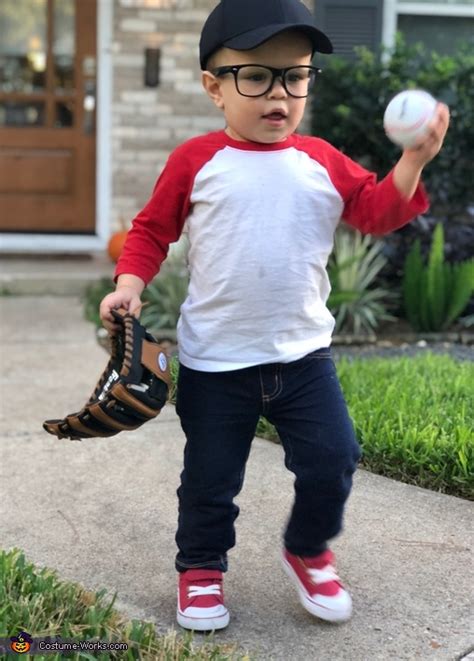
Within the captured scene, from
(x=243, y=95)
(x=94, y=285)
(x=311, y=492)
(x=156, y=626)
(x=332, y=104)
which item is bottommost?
(x=94, y=285)

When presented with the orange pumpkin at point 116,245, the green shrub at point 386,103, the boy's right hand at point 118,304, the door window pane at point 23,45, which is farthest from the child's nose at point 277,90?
the door window pane at point 23,45

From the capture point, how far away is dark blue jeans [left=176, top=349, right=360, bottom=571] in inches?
91.0

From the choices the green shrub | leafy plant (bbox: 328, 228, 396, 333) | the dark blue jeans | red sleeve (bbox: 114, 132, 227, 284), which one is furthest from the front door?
the dark blue jeans

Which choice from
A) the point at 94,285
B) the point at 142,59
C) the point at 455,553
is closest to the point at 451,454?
the point at 455,553

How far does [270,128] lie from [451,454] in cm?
146

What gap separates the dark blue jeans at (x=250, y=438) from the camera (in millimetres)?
2311

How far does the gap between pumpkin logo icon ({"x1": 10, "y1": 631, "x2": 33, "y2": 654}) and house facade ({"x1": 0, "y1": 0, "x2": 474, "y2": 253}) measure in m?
5.62

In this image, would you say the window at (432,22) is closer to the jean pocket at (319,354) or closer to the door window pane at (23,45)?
the door window pane at (23,45)

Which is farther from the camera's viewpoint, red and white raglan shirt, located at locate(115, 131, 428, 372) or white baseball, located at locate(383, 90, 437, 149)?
red and white raglan shirt, located at locate(115, 131, 428, 372)

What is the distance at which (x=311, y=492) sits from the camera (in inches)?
91.7

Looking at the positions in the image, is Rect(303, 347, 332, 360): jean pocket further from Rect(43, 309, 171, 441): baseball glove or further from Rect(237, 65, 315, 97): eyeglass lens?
Rect(237, 65, 315, 97): eyeglass lens

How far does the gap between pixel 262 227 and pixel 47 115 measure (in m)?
5.71

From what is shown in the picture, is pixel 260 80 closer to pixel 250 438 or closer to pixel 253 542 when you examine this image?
pixel 250 438

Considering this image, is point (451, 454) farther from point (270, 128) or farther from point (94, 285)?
point (94, 285)
